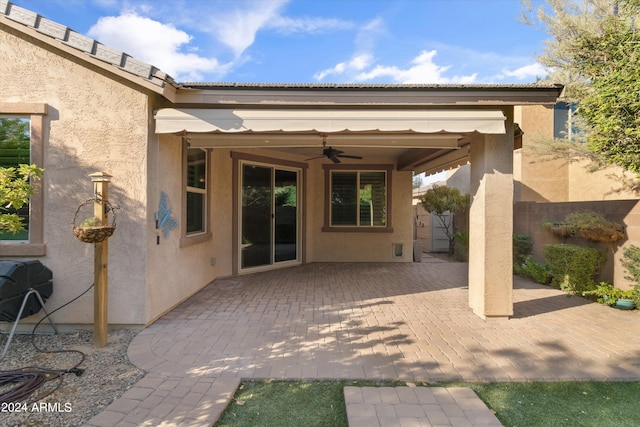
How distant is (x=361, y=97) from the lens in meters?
5.77

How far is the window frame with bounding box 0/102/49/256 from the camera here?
218 inches

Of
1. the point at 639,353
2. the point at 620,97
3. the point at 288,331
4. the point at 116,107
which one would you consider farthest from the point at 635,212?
the point at 116,107

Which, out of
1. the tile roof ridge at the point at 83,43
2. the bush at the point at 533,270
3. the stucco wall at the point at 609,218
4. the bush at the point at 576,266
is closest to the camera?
the tile roof ridge at the point at 83,43

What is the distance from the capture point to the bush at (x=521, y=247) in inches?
419

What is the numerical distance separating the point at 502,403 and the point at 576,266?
6510mm

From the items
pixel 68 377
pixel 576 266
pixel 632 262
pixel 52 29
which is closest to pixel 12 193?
pixel 68 377

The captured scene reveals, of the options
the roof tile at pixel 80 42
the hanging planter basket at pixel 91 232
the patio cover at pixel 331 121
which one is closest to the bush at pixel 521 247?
the patio cover at pixel 331 121

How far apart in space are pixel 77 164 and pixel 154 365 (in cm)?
389

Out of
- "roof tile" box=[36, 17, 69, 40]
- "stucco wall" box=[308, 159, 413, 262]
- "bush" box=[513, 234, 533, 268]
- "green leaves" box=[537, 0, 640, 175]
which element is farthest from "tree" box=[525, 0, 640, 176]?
"roof tile" box=[36, 17, 69, 40]

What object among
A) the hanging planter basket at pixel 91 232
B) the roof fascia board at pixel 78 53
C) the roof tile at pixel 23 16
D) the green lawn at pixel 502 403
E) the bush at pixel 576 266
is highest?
the roof tile at pixel 23 16

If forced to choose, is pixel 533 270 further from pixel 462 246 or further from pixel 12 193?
pixel 12 193

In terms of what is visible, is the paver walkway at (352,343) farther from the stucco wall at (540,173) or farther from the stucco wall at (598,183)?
the stucco wall at (540,173)

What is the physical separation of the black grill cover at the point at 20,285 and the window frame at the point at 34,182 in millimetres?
439

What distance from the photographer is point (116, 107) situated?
569cm
